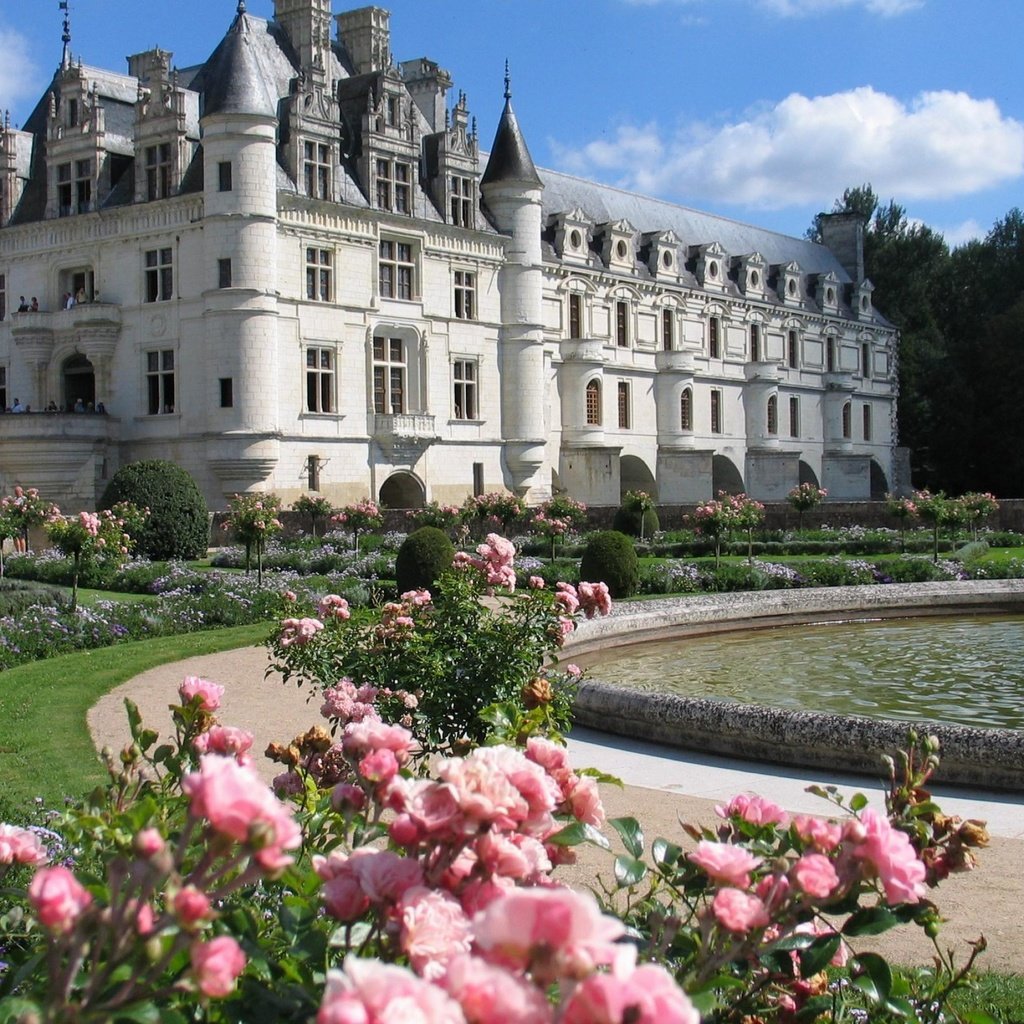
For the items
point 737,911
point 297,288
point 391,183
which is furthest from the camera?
point 391,183

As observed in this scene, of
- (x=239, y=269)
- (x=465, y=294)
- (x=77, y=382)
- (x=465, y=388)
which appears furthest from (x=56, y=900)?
(x=465, y=294)

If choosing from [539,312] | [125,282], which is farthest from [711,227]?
[125,282]

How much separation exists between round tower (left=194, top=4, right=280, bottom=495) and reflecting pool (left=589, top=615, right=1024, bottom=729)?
1778cm

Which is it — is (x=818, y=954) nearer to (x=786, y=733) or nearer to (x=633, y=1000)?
(x=633, y=1000)

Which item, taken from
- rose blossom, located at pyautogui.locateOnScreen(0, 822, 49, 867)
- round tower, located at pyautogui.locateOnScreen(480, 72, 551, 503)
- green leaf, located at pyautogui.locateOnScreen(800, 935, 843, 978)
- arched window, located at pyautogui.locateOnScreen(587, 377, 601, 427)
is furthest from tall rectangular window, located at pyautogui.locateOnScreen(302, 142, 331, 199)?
green leaf, located at pyautogui.locateOnScreen(800, 935, 843, 978)

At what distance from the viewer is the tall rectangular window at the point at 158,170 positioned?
1224 inches

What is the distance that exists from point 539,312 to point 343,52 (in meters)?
8.87

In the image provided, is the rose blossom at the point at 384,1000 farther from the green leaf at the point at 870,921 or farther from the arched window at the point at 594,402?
the arched window at the point at 594,402

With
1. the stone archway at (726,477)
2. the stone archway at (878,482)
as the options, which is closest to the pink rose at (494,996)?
the stone archway at (726,477)

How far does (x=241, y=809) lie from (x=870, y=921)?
1.28 m

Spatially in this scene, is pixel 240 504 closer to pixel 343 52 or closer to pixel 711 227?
pixel 343 52

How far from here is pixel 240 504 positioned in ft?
70.0

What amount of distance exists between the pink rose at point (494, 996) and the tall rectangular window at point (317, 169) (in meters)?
31.4

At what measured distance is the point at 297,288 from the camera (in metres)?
31.4
